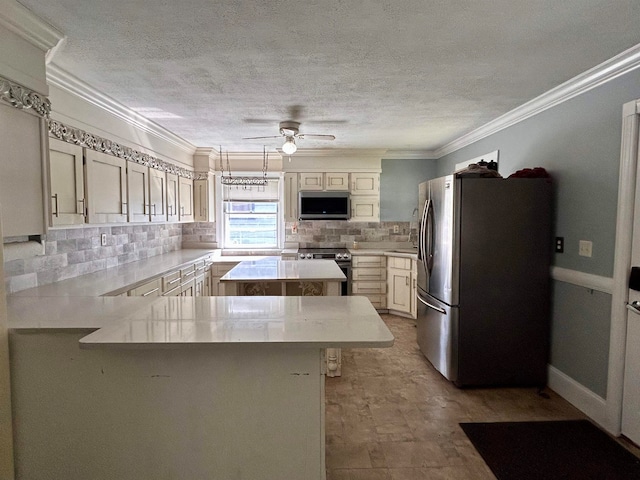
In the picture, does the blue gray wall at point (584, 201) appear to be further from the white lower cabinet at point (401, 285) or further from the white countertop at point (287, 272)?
the white lower cabinet at point (401, 285)

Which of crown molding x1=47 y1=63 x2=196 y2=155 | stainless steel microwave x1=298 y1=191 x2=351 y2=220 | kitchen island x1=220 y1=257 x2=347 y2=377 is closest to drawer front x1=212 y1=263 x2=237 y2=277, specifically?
stainless steel microwave x1=298 y1=191 x2=351 y2=220

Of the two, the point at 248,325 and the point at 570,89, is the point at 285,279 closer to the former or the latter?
the point at 248,325

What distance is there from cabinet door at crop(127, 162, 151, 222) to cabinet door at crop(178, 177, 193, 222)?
84cm

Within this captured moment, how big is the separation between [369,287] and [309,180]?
180cm

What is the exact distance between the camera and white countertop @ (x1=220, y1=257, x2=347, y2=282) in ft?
8.66

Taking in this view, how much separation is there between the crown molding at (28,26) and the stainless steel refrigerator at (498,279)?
8.88 ft

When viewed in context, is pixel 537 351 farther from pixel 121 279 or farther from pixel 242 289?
pixel 121 279

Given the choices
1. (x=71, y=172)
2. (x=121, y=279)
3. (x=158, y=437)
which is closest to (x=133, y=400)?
(x=158, y=437)

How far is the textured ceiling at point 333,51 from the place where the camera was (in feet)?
5.26

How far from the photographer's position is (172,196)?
414 centimetres

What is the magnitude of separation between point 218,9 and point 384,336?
1.63 metres

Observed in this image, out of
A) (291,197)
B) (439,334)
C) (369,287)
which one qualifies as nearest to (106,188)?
(291,197)

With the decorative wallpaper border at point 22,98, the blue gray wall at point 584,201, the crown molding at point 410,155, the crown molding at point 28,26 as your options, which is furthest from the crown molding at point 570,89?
the decorative wallpaper border at point 22,98

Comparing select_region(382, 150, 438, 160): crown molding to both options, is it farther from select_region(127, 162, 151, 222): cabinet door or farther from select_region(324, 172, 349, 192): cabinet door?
select_region(127, 162, 151, 222): cabinet door
